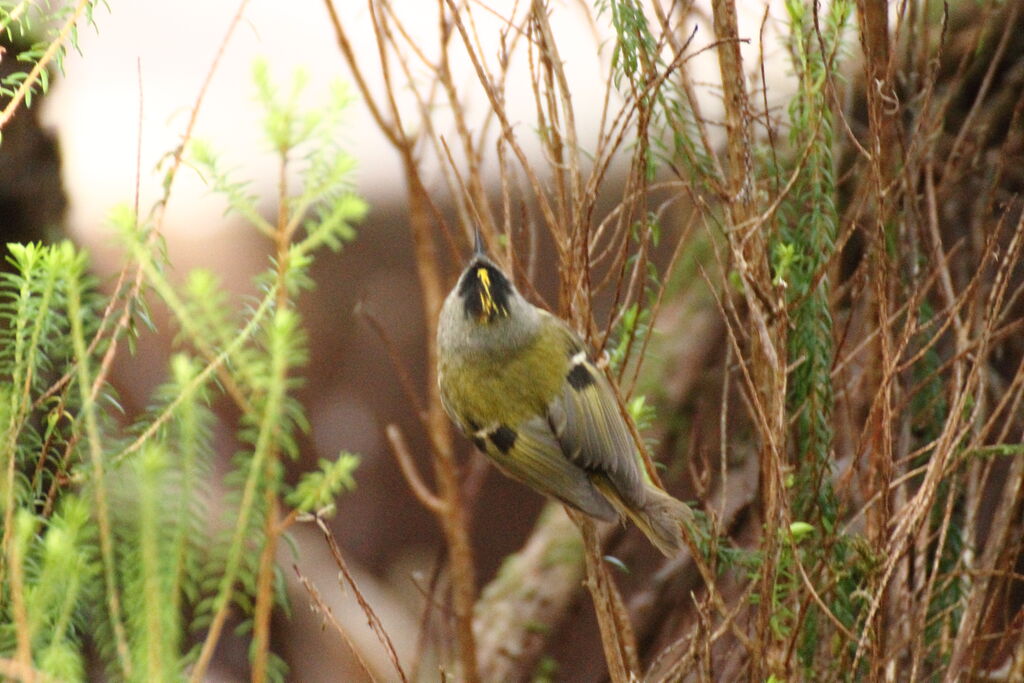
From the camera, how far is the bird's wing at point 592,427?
4.12 ft

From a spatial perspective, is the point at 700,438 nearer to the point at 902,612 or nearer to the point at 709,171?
the point at 902,612

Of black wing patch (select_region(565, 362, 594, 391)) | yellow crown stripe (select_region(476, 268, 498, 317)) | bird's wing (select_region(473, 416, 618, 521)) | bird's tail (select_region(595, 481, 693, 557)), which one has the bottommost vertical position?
bird's tail (select_region(595, 481, 693, 557))

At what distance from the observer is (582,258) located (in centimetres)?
95

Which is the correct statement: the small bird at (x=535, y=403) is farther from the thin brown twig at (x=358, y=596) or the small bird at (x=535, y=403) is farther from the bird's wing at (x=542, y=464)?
the thin brown twig at (x=358, y=596)

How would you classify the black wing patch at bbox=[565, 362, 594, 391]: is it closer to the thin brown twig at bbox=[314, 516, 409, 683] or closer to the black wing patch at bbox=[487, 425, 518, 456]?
the black wing patch at bbox=[487, 425, 518, 456]

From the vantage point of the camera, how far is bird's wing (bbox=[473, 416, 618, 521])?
123 cm

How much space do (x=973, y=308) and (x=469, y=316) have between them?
2.05 ft

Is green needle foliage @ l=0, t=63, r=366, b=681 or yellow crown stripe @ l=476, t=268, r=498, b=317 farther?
yellow crown stripe @ l=476, t=268, r=498, b=317

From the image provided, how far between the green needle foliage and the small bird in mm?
456

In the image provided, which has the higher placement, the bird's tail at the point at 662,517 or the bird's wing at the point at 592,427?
the bird's wing at the point at 592,427

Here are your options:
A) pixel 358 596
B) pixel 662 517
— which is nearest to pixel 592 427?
pixel 662 517

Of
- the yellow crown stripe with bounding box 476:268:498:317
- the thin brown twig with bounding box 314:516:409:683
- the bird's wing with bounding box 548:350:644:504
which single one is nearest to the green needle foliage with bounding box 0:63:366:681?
the thin brown twig with bounding box 314:516:409:683

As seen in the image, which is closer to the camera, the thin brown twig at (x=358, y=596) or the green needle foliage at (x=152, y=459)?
the green needle foliage at (x=152, y=459)

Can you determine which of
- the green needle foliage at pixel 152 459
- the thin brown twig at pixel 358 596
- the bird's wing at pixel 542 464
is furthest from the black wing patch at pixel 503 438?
the green needle foliage at pixel 152 459
